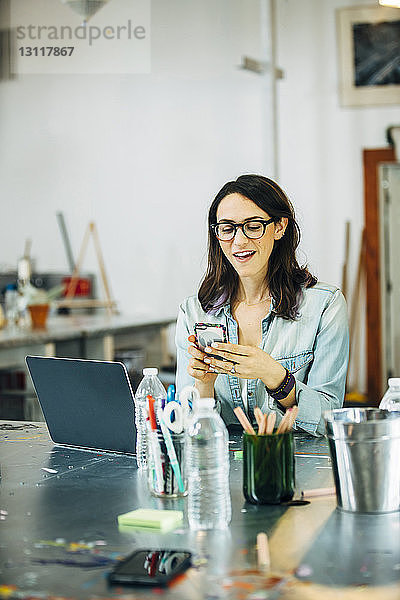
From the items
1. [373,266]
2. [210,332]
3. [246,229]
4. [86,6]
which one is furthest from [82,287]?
[210,332]

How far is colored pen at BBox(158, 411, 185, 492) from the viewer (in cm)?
157

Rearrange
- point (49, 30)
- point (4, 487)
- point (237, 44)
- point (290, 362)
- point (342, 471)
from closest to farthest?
1. point (342, 471)
2. point (4, 487)
3. point (290, 362)
4. point (49, 30)
5. point (237, 44)

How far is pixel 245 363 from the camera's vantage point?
202 cm

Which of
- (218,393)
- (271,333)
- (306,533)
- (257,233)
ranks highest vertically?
(257,233)

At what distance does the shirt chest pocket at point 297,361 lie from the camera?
2.33 meters

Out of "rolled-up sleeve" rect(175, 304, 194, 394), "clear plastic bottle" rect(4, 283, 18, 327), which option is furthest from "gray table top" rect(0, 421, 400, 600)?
"clear plastic bottle" rect(4, 283, 18, 327)

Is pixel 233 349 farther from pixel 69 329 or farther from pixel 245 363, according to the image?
pixel 69 329

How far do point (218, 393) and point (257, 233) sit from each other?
47 cm

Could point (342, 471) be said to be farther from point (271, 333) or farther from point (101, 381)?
point (271, 333)

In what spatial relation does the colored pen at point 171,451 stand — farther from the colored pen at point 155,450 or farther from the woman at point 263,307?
the woman at point 263,307

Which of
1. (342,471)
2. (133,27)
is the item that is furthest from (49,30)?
(342,471)

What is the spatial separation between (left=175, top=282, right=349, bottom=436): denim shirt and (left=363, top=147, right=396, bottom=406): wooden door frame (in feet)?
12.5

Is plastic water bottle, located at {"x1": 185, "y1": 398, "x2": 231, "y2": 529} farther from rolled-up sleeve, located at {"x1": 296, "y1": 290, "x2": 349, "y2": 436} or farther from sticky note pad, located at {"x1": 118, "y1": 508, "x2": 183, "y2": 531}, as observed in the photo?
rolled-up sleeve, located at {"x1": 296, "y1": 290, "x2": 349, "y2": 436}

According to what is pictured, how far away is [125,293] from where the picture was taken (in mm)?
6898
